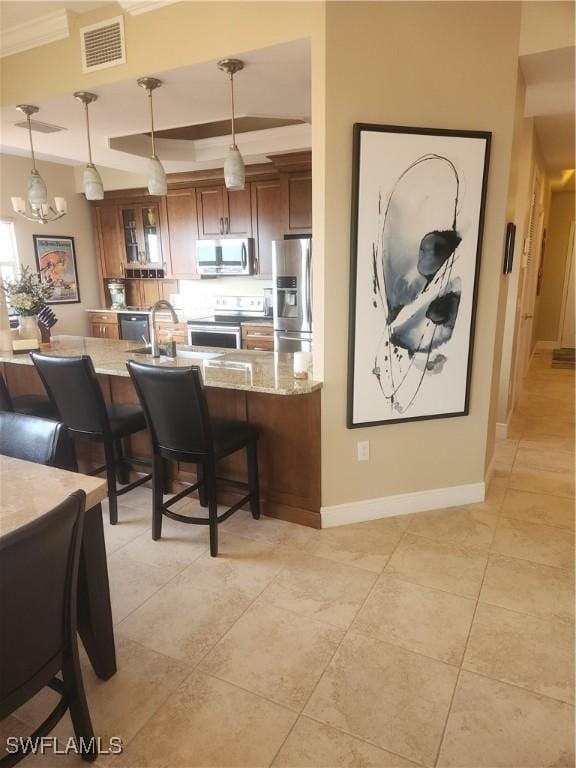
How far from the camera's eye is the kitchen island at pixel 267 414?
2.58 m

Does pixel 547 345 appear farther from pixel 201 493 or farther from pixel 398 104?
pixel 201 493

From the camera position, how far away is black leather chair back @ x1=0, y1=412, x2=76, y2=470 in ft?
5.68

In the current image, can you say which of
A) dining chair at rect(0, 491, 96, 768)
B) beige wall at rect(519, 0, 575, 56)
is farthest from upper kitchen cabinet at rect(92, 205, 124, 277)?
dining chair at rect(0, 491, 96, 768)

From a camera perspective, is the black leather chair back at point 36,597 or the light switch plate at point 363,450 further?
the light switch plate at point 363,450

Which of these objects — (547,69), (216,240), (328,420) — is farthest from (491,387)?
(216,240)

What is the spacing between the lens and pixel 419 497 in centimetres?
285

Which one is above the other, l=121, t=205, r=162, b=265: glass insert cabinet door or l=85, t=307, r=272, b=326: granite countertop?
l=121, t=205, r=162, b=265: glass insert cabinet door

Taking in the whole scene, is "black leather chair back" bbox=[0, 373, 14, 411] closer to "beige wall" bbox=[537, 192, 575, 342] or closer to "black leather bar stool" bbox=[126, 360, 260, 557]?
"black leather bar stool" bbox=[126, 360, 260, 557]

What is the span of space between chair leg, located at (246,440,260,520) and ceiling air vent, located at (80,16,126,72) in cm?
222

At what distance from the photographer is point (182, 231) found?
5672mm

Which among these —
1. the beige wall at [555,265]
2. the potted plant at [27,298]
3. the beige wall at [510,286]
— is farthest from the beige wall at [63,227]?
the beige wall at [555,265]

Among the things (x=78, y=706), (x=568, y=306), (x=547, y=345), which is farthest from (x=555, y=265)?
(x=78, y=706)

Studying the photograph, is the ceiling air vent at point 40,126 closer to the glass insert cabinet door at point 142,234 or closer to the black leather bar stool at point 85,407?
the black leather bar stool at point 85,407

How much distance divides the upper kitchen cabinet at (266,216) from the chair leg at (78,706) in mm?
4368
